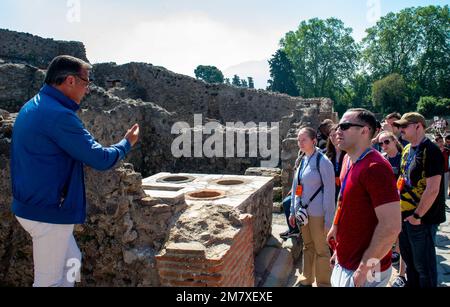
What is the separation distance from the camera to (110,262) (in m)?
3.12

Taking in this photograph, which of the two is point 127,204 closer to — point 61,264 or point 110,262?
point 110,262

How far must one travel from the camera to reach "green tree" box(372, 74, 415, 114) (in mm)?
35031

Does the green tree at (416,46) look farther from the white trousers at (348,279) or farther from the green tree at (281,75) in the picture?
the white trousers at (348,279)

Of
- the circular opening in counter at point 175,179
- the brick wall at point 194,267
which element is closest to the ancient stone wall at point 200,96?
the circular opening in counter at point 175,179

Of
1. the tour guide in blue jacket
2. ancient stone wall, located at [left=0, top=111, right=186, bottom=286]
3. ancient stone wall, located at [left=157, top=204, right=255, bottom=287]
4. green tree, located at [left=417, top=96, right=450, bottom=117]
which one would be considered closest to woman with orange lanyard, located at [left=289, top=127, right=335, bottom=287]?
ancient stone wall, located at [left=157, top=204, right=255, bottom=287]

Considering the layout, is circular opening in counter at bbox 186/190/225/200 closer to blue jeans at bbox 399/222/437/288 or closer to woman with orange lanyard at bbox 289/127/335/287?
woman with orange lanyard at bbox 289/127/335/287

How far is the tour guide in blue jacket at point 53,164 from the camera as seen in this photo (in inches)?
86.3

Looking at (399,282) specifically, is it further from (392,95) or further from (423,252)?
(392,95)

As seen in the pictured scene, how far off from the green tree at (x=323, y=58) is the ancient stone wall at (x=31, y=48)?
3341 centimetres

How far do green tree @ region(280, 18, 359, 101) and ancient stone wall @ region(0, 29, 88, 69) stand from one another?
110 feet

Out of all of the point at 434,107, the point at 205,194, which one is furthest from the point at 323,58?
the point at 205,194

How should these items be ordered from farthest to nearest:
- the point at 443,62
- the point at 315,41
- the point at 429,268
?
the point at 315,41, the point at 443,62, the point at 429,268
